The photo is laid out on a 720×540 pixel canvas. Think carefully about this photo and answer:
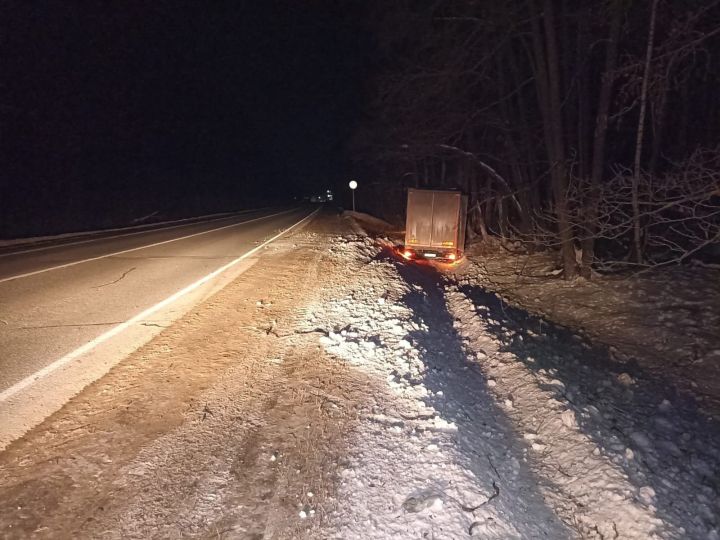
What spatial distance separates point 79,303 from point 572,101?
578 inches

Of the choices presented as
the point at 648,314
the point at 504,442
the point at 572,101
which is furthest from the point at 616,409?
the point at 572,101

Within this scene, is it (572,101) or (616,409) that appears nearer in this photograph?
(616,409)

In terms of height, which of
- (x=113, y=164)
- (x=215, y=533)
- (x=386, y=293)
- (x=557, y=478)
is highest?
(x=113, y=164)

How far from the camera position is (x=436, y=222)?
50.4 feet

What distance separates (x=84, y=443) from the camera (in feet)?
12.2

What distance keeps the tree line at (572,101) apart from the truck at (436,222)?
1.89 meters

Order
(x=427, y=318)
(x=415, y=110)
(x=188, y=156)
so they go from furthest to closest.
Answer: (x=188, y=156) < (x=415, y=110) < (x=427, y=318)

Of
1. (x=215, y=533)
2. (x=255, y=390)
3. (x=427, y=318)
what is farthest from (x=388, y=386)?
(x=427, y=318)

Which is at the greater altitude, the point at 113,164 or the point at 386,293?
the point at 113,164

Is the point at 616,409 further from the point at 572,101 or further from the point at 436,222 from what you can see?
the point at 572,101

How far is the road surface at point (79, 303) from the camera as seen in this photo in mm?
4871

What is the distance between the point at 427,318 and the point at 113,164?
36.3m

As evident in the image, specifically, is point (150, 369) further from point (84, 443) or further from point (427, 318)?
point (427, 318)

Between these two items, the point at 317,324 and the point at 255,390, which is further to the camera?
the point at 317,324
